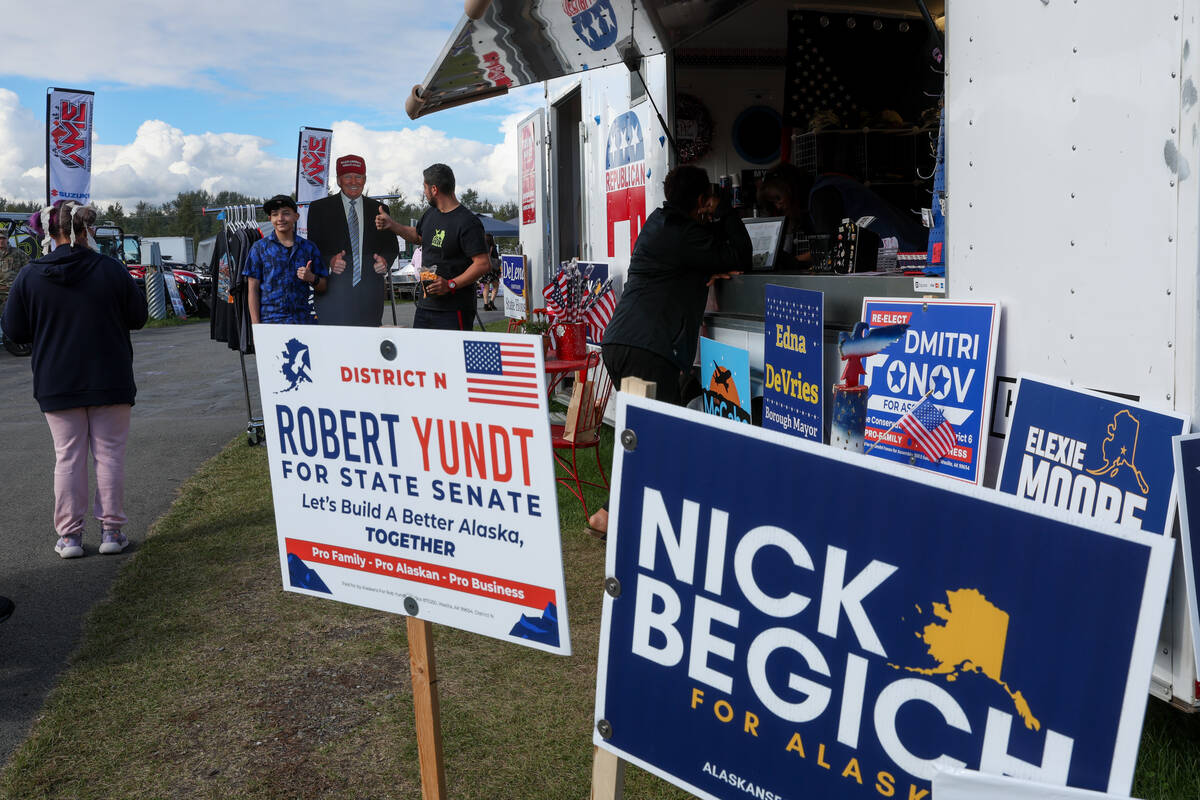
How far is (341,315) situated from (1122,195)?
563 centimetres

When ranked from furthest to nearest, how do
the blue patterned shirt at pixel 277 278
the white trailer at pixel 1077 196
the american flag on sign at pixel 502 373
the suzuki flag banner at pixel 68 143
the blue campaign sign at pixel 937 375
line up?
the suzuki flag banner at pixel 68 143 < the blue patterned shirt at pixel 277 278 < the blue campaign sign at pixel 937 375 < the white trailer at pixel 1077 196 < the american flag on sign at pixel 502 373

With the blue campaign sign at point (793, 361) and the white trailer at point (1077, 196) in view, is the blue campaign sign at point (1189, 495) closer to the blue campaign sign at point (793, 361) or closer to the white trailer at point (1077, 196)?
the white trailer at point (1077, 196)

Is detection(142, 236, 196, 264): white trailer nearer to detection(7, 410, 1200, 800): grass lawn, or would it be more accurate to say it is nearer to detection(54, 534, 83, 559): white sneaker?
detection(54, 534, 83, 559): white sneaker

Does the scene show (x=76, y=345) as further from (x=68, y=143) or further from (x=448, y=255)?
(x=68, y=143)

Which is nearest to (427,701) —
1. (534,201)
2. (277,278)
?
(277,278)

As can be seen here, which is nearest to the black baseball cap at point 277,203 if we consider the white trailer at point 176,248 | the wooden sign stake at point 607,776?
the wooden sign stake at point 607,776

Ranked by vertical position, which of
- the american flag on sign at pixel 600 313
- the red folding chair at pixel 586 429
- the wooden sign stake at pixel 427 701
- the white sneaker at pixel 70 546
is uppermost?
the american flag on sign at pixel 600 313

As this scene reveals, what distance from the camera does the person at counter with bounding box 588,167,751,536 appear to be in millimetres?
4812

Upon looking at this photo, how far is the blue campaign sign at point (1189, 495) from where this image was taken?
89.4 inches

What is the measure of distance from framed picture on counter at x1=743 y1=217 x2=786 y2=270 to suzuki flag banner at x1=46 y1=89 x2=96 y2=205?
33.1 ft

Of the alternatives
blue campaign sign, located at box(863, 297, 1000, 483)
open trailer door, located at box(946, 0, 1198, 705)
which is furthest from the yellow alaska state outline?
blue campaign sign, located at box(863, 297, 1000, 483)

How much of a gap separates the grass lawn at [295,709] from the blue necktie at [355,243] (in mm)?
2821

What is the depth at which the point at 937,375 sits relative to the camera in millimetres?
3449

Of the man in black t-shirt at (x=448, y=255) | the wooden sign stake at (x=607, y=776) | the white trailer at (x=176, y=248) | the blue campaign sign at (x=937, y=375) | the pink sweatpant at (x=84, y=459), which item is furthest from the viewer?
the white trailer at (x=176, y=248)
